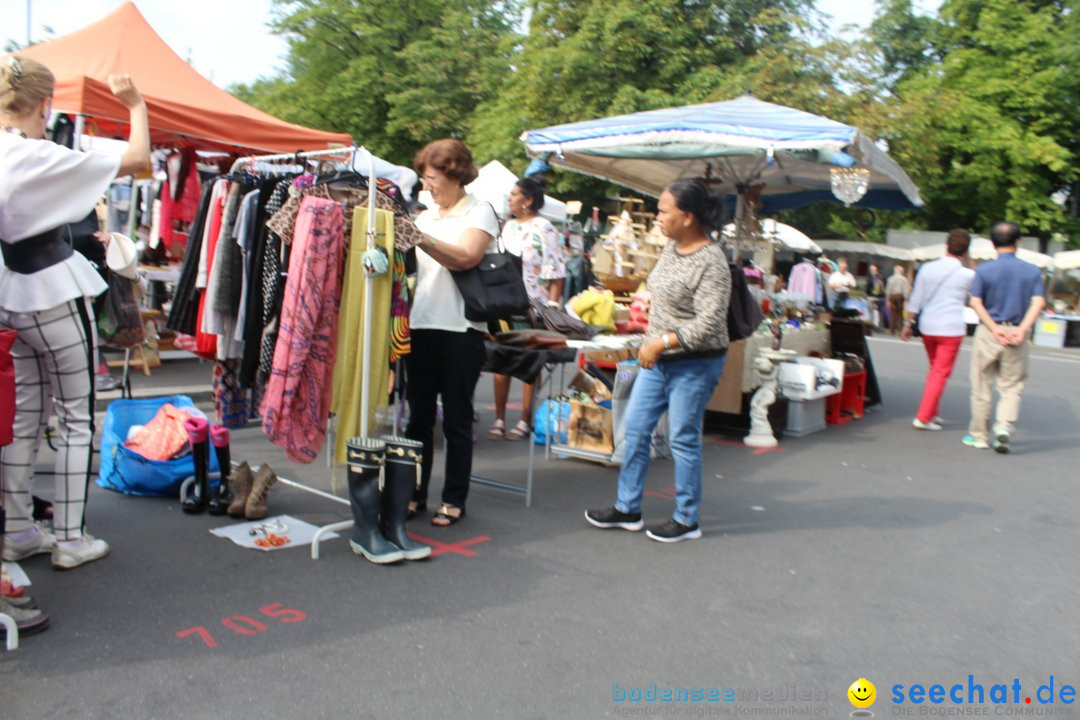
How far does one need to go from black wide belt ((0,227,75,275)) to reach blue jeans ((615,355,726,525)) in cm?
274

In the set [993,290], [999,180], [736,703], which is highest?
[999,180]

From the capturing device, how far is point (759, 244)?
8375 mm

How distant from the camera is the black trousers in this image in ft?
14.4

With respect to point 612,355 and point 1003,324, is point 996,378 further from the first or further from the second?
point 612,355

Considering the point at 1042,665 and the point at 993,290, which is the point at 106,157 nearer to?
the point at 1042,665

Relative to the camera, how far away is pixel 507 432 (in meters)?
6.90

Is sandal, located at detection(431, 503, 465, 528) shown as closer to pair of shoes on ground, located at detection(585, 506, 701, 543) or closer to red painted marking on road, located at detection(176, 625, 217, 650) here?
pair of shoes on ground, located at detection(585, 506, 701, 543)

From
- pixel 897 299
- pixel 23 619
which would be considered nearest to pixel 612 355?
pixel 23 619

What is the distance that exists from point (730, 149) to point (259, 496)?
4466mm

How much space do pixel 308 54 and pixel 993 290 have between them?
25.1 meters

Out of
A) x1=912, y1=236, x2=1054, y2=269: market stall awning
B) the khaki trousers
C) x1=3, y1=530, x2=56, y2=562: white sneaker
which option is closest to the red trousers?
the khaki trousers

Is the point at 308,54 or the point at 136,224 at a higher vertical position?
the point at 308,54

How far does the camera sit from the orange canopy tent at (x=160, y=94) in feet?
24.9

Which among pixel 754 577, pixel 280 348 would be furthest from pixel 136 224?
pixel 754 577
